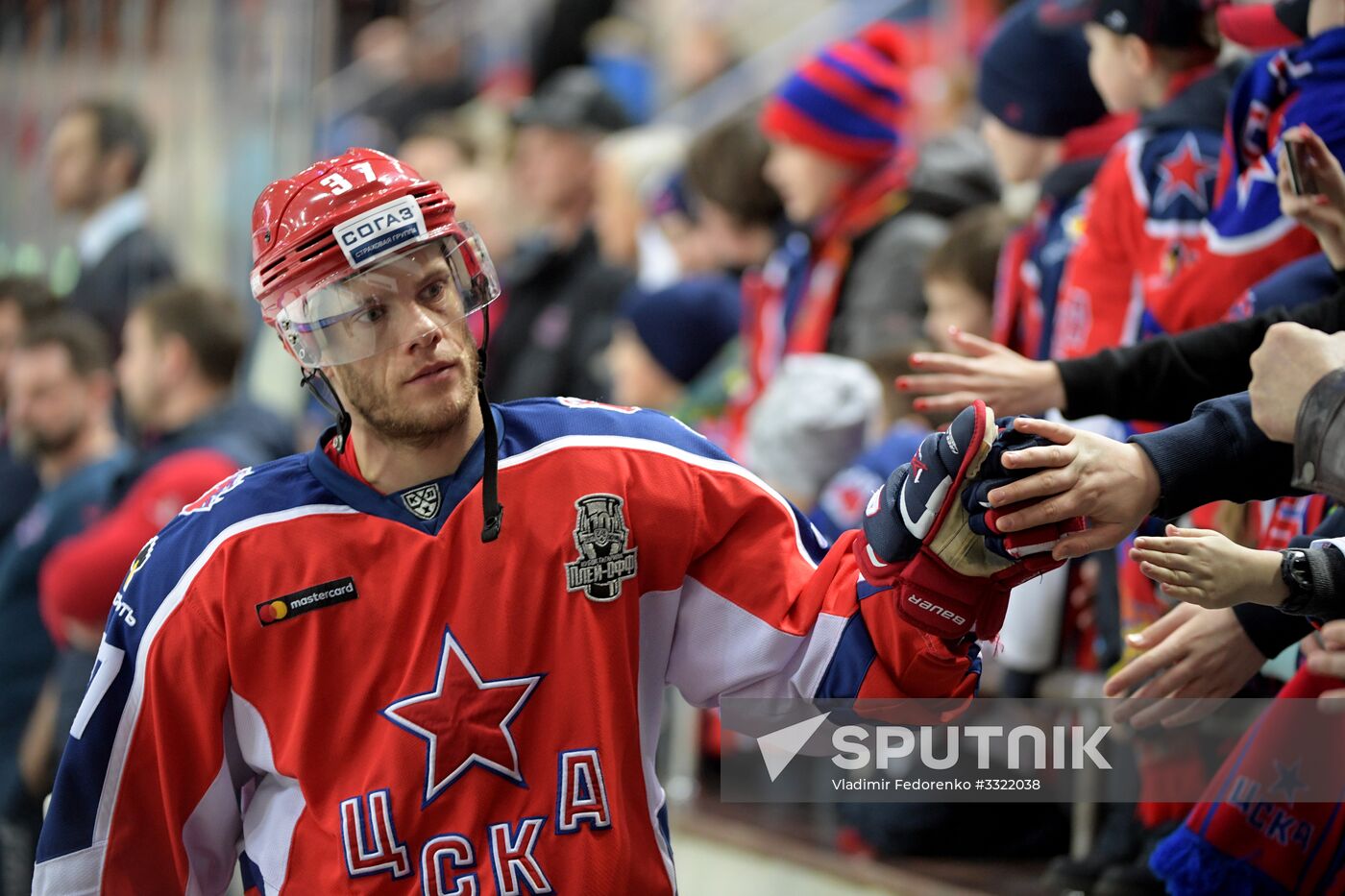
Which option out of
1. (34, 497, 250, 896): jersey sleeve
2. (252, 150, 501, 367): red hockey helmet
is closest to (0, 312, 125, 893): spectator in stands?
(34, 497, 250, 896): jersey sleeve

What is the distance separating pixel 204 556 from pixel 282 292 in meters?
0.39

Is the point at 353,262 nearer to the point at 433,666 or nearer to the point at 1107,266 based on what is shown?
the point at 433,666

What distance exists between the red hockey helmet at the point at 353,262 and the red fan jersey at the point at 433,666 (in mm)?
195

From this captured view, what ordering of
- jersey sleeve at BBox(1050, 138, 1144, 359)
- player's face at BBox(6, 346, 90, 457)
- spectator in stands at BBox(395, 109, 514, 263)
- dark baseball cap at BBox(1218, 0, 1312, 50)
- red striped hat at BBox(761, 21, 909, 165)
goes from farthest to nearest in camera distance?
spectator in stands at BBox(395, 109, 514, 263), player's face at BBox(6, 346, 90, 457), red striped hat at BBox(761, 21, 909, 165), jersey sleeve at BBox(1050, 138, 1144, 359), dark baseball cap at BBox(1218, 0, 1312, 50)

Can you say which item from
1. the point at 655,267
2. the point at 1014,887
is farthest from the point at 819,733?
the point at 655,267

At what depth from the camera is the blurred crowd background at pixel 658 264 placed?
11.9 ft

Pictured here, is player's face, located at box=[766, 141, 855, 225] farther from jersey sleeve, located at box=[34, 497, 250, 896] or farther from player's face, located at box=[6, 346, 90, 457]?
jersey sleeve, located at box=[34, 497, 250, 896]

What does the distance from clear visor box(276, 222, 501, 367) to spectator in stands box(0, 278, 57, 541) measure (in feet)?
12.2

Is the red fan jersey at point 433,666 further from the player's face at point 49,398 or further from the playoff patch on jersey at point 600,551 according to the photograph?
the player's face at point 49,398

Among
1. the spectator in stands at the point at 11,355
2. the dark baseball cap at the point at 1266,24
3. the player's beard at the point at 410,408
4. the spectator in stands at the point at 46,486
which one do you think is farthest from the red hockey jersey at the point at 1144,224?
the spectator in stands at the point at 11,355

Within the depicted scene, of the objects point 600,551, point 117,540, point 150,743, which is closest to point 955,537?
point 600,551

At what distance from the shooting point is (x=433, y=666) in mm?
2426

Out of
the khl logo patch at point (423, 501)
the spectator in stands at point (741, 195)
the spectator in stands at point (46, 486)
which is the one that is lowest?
the spectator in stands at point (46, 486)

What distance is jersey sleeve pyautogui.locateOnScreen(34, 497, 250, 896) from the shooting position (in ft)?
8.02
